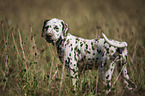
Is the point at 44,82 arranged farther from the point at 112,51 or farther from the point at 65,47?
the point at 112,51

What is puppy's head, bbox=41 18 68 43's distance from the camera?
318 cm

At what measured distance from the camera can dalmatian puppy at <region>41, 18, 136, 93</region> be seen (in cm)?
327

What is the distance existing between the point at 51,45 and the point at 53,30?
0.92 metres

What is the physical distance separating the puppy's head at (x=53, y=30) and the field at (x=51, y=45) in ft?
0.68

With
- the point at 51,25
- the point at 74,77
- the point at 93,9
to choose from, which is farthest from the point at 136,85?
the point at 93,9

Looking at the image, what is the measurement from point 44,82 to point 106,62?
1.31 m

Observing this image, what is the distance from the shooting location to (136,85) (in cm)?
347

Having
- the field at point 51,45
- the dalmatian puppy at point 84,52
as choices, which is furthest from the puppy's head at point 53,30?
the field at point 51,45

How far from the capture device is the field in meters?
3.24

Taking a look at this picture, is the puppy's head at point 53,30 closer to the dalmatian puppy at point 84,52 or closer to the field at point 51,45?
the dalmatian puppy at point 84,52

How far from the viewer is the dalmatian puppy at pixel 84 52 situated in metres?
3.27

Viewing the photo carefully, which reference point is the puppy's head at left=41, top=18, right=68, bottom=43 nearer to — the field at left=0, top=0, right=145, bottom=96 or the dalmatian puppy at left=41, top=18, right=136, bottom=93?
the dalmatian puppy at left=41, top=18, right=136, bottom=93

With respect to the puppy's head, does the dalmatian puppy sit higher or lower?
lower

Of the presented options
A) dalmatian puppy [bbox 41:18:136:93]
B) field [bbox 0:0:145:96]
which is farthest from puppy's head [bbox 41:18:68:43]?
field [bbox 0:0:145:96]
